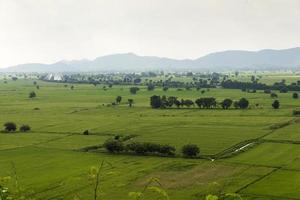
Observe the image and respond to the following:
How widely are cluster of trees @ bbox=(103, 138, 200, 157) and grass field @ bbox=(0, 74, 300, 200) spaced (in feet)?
4.65

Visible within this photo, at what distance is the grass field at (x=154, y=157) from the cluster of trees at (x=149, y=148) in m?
1.42

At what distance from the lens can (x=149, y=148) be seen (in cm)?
7000

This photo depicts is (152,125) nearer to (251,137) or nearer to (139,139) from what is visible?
(139,139)

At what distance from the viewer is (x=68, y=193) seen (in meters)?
48.3

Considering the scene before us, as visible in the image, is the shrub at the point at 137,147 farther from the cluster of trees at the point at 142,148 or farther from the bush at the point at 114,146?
the bush at the point at 114,146

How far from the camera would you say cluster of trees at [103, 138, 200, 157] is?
67.7 m

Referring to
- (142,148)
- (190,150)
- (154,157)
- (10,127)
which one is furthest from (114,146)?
(10,127)

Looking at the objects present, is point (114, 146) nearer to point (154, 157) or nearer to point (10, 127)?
point (154, 157)

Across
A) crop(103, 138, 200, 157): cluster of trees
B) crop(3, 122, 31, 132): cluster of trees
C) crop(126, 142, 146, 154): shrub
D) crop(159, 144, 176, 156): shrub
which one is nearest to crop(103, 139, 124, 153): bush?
crop(103, 138, 200, 157): cluster of trees

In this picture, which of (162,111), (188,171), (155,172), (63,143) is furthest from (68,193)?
(162,111)

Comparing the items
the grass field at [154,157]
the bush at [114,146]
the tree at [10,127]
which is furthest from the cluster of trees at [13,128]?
the bush at [114,146]

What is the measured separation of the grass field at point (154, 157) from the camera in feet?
166

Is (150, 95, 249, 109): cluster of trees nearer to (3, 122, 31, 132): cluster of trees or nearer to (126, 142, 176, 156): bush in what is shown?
(3, 122, 31, 132): cluster of trees

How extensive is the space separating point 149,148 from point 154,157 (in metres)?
2.14
